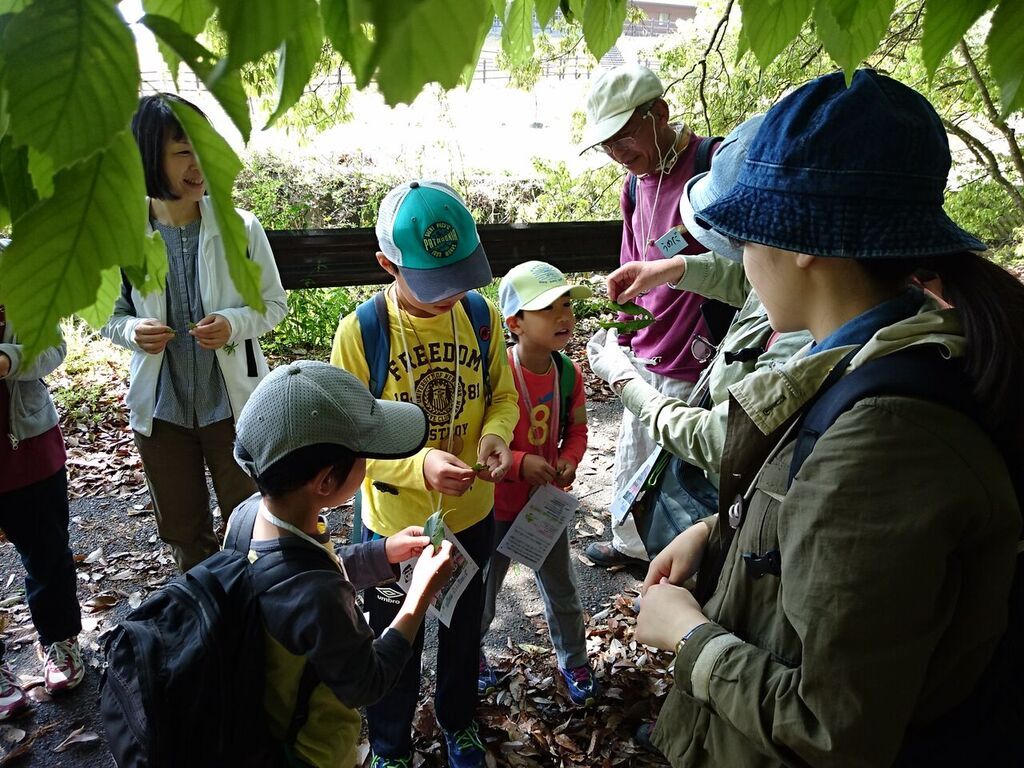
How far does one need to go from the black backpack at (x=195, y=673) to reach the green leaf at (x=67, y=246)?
107cm

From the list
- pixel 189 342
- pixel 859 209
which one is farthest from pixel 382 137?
pixel 859 209

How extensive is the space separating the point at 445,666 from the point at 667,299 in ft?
5.64

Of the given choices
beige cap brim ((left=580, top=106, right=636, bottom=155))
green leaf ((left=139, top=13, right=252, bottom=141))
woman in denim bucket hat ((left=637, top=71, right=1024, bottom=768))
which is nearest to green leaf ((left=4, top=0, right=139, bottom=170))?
green leaf ((left=139, top=13, right=252, bottom=141))

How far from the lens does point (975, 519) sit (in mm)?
972

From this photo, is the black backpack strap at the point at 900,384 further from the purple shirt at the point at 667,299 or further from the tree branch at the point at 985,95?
the tree branch at the point at 985,95

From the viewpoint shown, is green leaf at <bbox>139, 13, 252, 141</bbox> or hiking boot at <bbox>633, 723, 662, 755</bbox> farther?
hiking boot at <bbox>633, 723, 662, 755</bbox>

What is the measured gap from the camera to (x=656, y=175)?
2920 mm

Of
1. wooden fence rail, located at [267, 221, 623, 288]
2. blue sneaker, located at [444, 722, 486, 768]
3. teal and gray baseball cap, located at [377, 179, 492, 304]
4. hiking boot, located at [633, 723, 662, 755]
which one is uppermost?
teal and gray baseball cap, located at [377, 179, 492, 304]

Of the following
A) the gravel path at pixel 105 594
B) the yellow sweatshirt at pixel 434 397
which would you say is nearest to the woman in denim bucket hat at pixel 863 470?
the yellow sweatshirt at pixel 434 397

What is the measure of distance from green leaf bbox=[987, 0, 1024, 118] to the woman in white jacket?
232 centimetres

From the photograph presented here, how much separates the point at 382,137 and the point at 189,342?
6671mm

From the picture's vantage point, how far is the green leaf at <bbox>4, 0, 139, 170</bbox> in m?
0.45

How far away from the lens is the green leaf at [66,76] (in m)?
0.45

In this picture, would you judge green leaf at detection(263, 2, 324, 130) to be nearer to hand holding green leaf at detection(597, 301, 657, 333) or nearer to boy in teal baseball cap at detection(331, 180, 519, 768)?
boy in teal baseball cap at detection(331, 180, 519, 768)
